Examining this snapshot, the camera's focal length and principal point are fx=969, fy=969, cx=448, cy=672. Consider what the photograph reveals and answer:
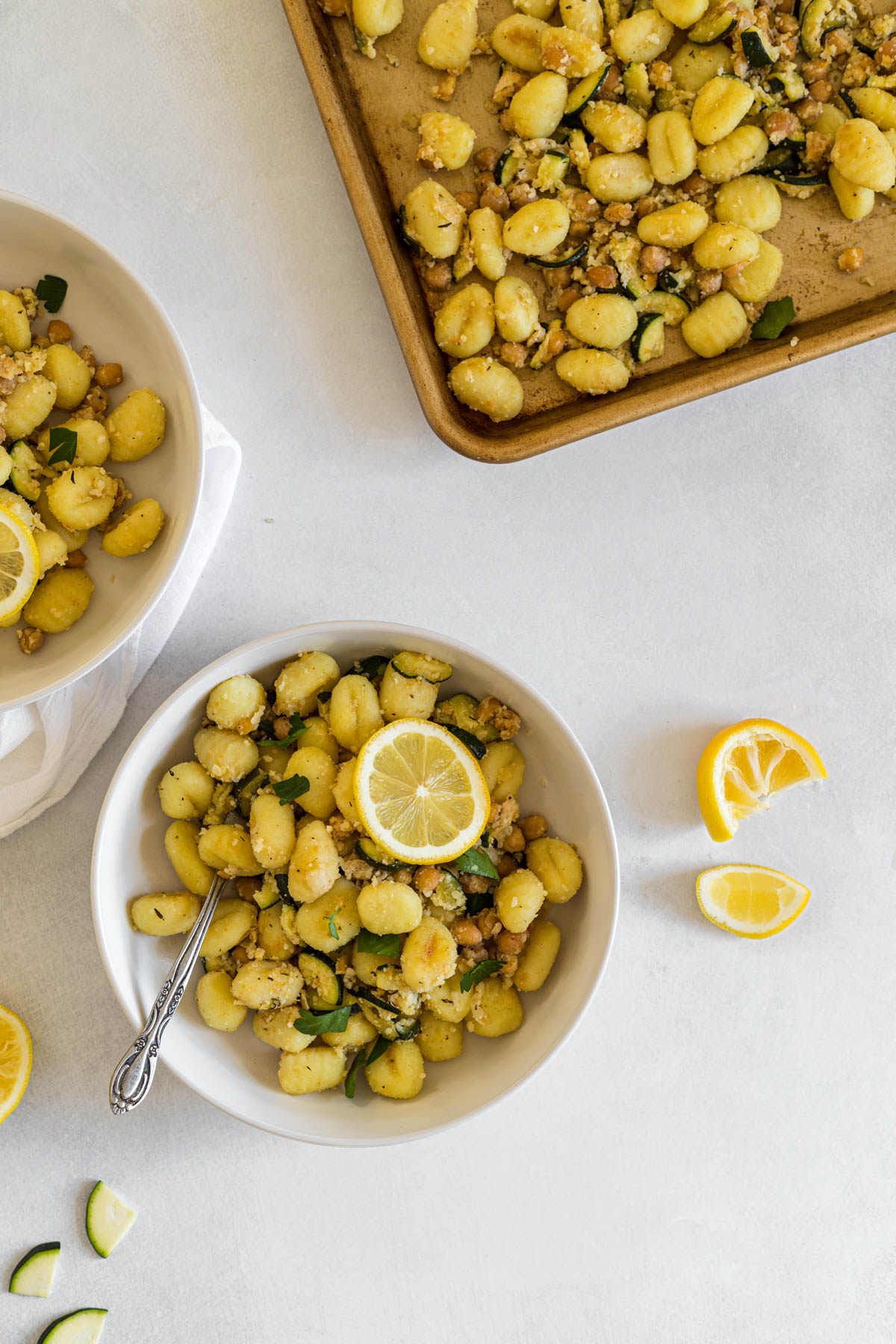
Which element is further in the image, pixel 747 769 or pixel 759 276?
pixel 747 769

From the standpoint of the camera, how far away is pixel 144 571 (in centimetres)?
115

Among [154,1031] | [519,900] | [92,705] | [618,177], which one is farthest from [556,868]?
[618,177]

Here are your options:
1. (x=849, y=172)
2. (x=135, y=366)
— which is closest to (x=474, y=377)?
(x=135, y=366)

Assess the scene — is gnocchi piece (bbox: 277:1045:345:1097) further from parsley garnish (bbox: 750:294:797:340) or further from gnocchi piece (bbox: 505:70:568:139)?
gnocchi piece (bbox: 505:70:568:139)

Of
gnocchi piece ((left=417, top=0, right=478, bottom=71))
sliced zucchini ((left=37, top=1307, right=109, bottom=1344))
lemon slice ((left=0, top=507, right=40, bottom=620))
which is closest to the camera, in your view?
lemon slice ((left=0, top=507, right=40, bottom=620))

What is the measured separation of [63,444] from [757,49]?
0.94m

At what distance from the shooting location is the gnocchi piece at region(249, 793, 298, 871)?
3.60 feet

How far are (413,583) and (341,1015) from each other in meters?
0.54

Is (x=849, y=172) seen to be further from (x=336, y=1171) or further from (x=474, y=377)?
(x=336, y=1171)

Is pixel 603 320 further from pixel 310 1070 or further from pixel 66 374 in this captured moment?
pixel 310 1070

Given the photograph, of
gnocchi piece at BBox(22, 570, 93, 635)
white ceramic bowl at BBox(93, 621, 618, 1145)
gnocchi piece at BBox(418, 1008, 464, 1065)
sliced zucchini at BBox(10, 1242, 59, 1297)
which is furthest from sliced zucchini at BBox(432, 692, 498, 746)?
sliced zucchini at BBox(10, 1242, 59, 1297)

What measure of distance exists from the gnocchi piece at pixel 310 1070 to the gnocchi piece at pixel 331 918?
0.13 m

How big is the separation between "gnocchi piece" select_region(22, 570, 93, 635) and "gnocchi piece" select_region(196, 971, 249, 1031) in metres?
0.45

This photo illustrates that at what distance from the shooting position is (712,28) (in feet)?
3.80
